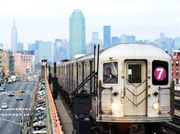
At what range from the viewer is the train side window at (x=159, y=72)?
481 inches

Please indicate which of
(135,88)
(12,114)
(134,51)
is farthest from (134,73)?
(12,114)

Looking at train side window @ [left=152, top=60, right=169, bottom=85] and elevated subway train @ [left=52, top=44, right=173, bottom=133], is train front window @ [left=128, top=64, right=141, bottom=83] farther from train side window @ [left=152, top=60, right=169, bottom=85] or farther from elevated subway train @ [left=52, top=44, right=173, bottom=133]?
train side window @ [left=152, top=60, right=169, bottom=85]

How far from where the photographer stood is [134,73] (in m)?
12.3

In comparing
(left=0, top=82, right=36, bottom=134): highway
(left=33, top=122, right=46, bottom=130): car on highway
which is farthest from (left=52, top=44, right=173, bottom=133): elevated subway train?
(left=0, top=82, right=36, bottom=134): highway

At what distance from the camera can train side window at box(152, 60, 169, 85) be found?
1223 centimetres

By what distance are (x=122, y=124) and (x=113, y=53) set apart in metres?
2.48

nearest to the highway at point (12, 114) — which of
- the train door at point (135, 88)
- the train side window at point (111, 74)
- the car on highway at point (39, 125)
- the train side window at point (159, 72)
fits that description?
the car on highway at point (39, 125)

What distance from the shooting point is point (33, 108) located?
259 feet

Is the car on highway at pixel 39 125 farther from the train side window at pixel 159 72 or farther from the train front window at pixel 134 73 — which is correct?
the train side window at pixel 159 72

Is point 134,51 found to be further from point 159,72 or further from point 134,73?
point 159,72

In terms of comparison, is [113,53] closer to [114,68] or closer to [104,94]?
[114,68]

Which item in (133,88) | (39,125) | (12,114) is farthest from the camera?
(12,114)

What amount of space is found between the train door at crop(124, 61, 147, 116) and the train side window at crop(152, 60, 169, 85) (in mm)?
299

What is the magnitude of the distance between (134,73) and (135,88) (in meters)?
0.51
